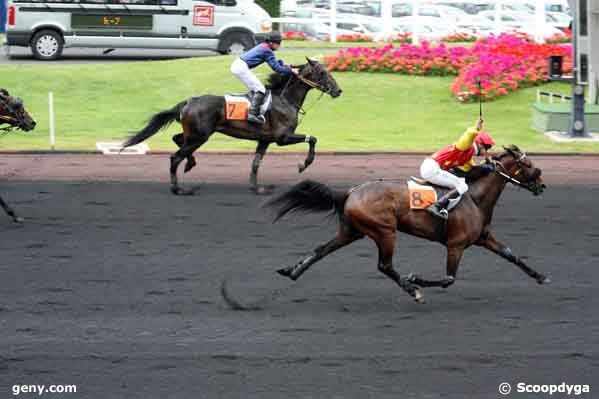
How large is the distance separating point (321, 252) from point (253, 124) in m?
5.60

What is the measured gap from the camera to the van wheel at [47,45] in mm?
28281

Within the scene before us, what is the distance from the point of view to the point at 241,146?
65.9ft

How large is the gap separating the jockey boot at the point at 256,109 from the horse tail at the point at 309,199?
17.1 feet

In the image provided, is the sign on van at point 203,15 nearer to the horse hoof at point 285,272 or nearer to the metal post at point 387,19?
the metal post at point 387,19

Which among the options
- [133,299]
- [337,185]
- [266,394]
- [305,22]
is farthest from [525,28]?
[266,394]

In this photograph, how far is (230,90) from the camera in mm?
24188

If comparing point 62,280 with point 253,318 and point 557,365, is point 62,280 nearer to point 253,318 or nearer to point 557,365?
point 253,318

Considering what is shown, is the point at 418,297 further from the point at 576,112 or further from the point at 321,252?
the point at 576,112

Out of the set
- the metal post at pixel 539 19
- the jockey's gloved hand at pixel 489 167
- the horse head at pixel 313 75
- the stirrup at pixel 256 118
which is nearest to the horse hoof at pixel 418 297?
the jockey's gloved hand at pixel 489 167

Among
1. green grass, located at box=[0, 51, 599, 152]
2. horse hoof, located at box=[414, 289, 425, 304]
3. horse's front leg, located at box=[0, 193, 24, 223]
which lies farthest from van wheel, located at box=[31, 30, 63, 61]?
horse hoof, located at box=[414, 289, 425, 304]

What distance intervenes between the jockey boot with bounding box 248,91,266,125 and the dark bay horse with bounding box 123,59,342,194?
0.43ft

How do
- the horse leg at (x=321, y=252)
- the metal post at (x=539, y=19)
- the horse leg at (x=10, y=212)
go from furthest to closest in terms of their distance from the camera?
the metal post at (x=539, y=19), the horse leg at (x=10, y=212), the horse leg at (x=321, y=252)

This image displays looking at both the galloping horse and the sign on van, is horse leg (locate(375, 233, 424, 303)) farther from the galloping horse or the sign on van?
the sign on van

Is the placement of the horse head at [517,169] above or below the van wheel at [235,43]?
below
